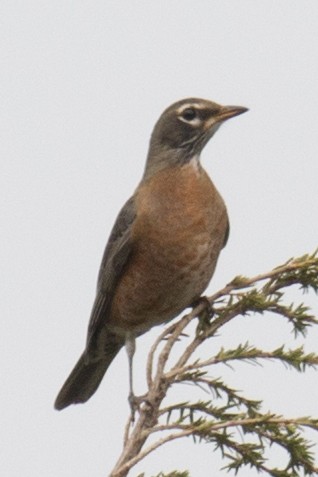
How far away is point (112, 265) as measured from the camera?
593 centimetres

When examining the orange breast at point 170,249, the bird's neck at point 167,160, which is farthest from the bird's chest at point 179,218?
the bird's neck at point 167,160

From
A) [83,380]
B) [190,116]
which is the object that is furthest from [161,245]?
[83,380]

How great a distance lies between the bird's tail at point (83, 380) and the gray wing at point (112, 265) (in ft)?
0.97

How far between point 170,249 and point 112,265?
583 millimetres

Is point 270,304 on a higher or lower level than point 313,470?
higher

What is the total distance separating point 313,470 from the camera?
288 cm

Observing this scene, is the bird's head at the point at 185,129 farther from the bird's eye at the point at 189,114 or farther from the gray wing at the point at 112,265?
the gray wing at the point at 112,265

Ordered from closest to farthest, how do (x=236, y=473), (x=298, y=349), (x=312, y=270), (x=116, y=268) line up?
(x=236, y=473)
(x=298, y=349)
(x=312, y=270)
(x=116, y=268)

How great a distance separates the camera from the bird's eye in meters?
6.24

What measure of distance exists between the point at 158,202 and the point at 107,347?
1.17 m

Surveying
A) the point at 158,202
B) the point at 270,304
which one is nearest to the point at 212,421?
the point at 270,304

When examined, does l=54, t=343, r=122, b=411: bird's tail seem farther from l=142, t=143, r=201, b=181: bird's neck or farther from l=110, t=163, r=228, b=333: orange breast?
l=142, t=143, r=201, b=181: bird's neck

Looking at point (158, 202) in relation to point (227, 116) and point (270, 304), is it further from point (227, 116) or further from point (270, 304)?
point (270, 304)

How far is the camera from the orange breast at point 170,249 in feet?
17.7
